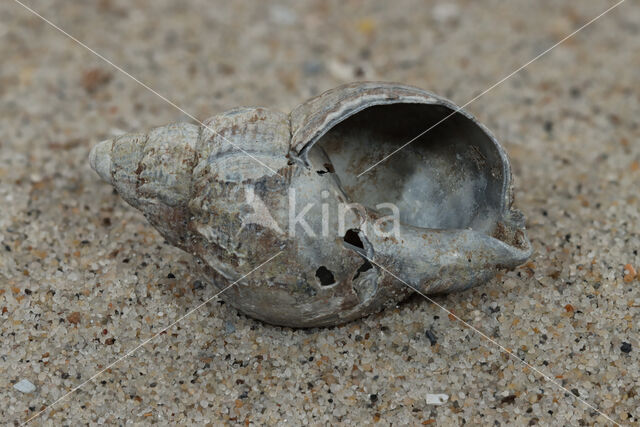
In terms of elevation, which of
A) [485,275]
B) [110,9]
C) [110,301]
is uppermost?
[110,9]

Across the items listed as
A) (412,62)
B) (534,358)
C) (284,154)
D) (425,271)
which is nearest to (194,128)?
(284,154)

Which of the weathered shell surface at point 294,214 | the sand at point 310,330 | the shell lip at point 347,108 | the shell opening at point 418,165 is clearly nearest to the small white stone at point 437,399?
the sand at point 310,330

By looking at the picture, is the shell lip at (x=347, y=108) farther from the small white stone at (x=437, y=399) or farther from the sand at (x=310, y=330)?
the small white stone at (x=437, y=399)

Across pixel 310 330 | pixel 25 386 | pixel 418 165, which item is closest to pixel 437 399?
pixel 310 330

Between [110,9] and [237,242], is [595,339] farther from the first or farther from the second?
[110,9]

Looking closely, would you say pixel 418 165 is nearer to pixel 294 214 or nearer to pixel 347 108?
pixel 347 108

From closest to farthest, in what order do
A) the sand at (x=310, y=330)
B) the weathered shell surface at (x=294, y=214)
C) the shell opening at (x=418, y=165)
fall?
the weathered shell surface at (x=294, y=214)
the sand at (x=310, y=330)
the shell opening at (x=418, y=165)
